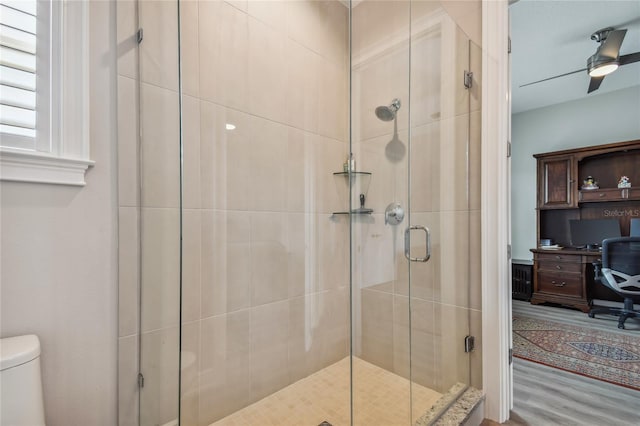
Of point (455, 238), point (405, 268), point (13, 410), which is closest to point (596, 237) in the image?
point (455, 238)

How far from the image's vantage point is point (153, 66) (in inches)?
46.5

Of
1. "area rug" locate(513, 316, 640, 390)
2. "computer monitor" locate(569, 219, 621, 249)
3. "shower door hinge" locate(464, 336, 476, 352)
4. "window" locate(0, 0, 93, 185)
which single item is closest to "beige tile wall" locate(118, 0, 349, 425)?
"window" locate(0, 0, 93, 185)

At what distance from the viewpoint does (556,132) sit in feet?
14.1

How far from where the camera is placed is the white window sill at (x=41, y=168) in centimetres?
94

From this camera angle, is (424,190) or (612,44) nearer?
(424,190)

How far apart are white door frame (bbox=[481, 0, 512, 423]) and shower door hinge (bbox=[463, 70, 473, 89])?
68 mm

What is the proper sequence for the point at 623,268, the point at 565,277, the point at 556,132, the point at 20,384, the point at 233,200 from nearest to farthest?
the point at 20,384
the point at 233,200
the point at 623,268
the point at 565,277
the point at 556,132

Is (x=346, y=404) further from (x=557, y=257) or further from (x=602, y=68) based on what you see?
(x=557, y=257)

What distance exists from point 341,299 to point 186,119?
1291mm

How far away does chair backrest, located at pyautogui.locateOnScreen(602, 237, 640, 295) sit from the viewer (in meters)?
2.94

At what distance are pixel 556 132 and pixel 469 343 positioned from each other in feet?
13.9

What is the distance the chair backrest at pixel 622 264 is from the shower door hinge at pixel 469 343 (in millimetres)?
2642

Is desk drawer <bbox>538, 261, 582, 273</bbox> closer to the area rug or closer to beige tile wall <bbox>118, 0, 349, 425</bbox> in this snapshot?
the area rug

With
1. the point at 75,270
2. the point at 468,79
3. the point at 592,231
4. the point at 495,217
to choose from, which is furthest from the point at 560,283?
the point at 75,270
